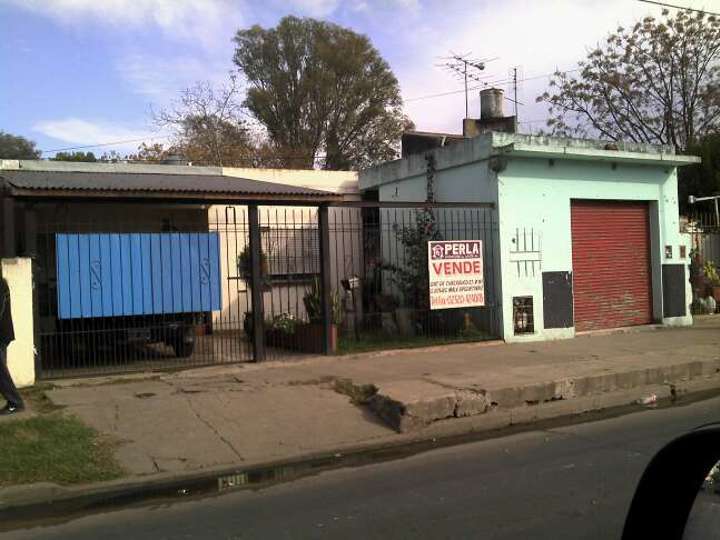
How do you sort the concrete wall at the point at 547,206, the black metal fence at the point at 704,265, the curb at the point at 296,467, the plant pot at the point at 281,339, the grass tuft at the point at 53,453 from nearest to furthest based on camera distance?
the curb at the point at 296,467 < the grass tuft at the point at 53,453 < the plant pot at the point at 281,339 < the concrete wall at the point at 547,206 < the black metal fence at the point at 704,265

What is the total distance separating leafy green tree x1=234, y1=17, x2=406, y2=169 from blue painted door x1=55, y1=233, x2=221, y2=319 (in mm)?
22294

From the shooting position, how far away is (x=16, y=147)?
39562 mm

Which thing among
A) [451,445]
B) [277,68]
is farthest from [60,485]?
[277,68]

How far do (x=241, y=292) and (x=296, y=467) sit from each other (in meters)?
10.0

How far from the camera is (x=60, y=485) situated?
5898mm

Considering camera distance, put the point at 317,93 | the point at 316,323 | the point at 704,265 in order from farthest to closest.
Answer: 1. the point at 317,93
2. the point at 704,265
3. the point at 316,323

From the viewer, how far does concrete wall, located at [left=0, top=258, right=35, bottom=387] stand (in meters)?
9.11

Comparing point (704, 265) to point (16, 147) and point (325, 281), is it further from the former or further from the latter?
point (16, 147)

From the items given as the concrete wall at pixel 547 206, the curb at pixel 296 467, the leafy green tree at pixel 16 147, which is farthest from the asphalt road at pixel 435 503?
the leafy green tree at pixel 16 147

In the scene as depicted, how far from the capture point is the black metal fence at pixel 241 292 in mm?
10242

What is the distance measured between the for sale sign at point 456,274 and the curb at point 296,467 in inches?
156

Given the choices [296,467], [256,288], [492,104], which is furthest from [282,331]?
[492,104]

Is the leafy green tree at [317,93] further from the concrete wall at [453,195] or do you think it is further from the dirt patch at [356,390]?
the dirt patch at [356,390]

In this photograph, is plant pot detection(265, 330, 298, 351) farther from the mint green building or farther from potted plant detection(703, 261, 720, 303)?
potted plant detection(703, 261, 720, 303)
